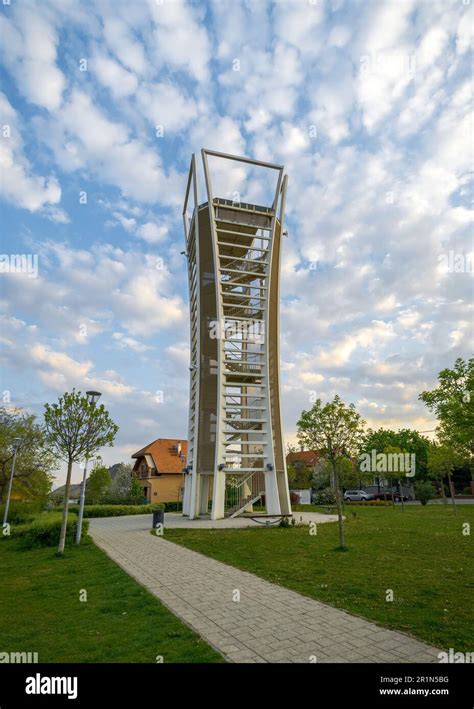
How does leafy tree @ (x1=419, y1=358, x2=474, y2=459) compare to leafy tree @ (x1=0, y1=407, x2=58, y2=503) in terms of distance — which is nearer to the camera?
leafy tree @ (x1=419, y1=358, x2=474, y2=459)

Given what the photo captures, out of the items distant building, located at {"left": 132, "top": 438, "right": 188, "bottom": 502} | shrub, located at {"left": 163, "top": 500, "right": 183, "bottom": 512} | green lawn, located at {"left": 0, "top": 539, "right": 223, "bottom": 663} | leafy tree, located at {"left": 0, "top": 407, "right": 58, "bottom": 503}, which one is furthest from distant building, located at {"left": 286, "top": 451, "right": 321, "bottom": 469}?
green lawn, located at {"left": 0, "top": 539, "right": 223, "bottom": 663}

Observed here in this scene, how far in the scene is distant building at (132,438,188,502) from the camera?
52.2 metres

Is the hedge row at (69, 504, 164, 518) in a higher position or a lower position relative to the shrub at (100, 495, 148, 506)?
higher

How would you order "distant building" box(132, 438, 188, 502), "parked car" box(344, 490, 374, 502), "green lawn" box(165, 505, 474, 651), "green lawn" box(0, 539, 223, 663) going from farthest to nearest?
"parked car" box(344, 490, 374, 502), "distant building" box(132, 438, 188, 502), "green lawn" box(165, 505, 474, 651), "green lawn" box(0, 539, 223, 663)

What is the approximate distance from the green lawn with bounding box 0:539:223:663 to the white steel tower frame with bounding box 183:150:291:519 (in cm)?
1810

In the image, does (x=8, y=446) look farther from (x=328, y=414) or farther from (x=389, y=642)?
(x=389, y=642)

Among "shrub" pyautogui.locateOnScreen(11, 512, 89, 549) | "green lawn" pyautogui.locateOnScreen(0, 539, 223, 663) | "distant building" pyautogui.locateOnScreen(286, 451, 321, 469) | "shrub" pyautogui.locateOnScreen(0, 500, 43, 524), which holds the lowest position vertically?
"shrub" pyautogui.locateOnScreen(0, 500, 43, 524)

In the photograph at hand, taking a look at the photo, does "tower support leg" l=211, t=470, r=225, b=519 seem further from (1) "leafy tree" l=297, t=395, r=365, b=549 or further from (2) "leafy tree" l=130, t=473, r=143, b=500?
(2) "leafy tree" l=130, t=473, r=143, b=500

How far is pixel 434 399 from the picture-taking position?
57.2ft

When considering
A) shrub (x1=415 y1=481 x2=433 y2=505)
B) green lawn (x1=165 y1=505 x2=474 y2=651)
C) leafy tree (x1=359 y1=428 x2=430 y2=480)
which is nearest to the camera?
green lawn (x1=165 y1=505 x2=474 y2=651)

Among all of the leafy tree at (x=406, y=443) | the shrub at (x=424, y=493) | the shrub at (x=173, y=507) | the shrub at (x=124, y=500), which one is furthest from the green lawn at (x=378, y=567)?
the leafy tree at (x=406, y=443)

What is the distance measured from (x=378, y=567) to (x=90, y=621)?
7.64 metres

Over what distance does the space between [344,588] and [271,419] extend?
22.2m

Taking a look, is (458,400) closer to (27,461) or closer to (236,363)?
(236,363)
